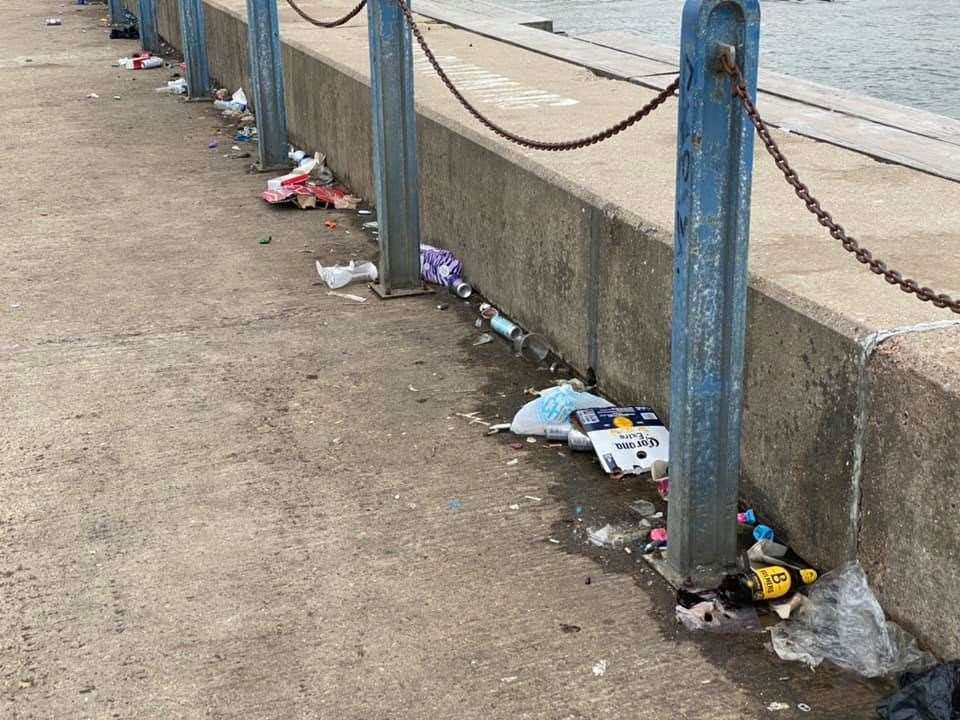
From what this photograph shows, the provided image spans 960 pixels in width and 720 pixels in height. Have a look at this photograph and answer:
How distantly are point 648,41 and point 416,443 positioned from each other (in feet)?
22.7

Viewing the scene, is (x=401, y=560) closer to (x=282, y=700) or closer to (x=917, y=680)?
(x=282, y=700)

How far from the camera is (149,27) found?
15266mm

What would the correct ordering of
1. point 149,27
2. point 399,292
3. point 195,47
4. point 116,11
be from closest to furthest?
1. point 399,292
2. point 195,47
3. point 149,27
4. point 116,11

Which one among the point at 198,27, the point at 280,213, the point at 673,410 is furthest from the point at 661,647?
the point at 198,27

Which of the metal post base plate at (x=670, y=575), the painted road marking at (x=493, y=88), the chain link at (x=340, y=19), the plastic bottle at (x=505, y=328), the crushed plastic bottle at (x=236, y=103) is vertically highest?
the chain link at (x=340, y=19)

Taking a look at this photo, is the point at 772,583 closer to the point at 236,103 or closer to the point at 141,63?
the point at 236,103

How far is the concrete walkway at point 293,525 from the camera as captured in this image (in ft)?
11.6

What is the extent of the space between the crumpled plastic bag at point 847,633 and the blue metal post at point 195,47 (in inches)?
380

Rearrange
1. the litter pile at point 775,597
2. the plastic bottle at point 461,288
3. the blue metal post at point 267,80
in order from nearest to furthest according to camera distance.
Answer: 1. the litter pile at point 775,597
2. the plastic bottle at point 461,288
3. the blue metal post at point 267,80

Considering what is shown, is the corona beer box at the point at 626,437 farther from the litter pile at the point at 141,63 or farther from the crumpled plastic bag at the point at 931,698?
the litter pile at the point at 141,63

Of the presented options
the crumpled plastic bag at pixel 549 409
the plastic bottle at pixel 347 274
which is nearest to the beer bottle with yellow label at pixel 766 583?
the crumpled plastic bag at pixel 549 409

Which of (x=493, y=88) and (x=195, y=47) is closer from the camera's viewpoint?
(x=493, y=88)

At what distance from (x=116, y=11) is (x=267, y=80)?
949cm

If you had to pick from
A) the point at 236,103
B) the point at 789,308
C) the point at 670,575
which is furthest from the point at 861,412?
the point at 236,103
